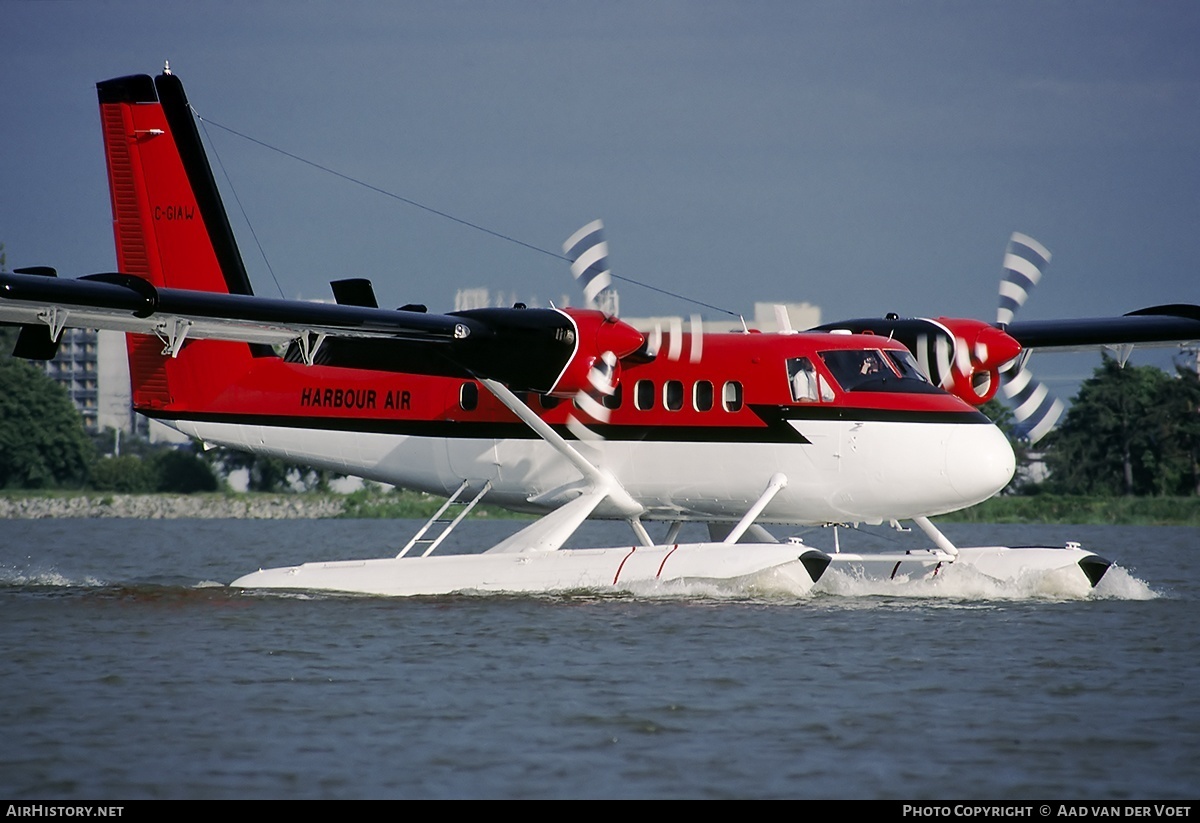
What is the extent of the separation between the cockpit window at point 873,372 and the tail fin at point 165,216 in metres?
7.78

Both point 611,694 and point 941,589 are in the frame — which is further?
point 941,589

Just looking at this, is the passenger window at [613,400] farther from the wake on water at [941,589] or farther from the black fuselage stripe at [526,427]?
the wake on water at [941,589]

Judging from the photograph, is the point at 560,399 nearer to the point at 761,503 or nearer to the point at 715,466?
the point at 715,466

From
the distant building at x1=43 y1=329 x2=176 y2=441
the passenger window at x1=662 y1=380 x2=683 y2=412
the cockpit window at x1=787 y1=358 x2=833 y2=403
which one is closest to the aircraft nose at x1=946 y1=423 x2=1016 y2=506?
the cockpit window at x1=787 y1=358 x2=833 y2=403

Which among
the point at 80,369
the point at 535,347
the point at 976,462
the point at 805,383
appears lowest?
the point at 976,462

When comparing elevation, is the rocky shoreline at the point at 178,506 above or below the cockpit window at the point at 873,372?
below

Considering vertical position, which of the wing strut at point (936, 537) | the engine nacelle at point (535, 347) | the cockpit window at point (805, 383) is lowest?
the wing strut at point (936, 537)

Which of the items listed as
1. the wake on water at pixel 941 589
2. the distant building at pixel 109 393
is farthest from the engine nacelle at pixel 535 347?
the distant building at pixel 109 393

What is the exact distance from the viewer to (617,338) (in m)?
15.7

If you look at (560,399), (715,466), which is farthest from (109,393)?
(715,466)

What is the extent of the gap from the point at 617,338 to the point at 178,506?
4836cm

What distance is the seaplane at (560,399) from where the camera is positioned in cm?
1488

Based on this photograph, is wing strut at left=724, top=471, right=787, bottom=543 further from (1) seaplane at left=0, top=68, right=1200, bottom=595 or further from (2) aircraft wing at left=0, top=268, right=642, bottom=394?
(2) aircraft wing at left=0, top=268, right=642, bottom=394
